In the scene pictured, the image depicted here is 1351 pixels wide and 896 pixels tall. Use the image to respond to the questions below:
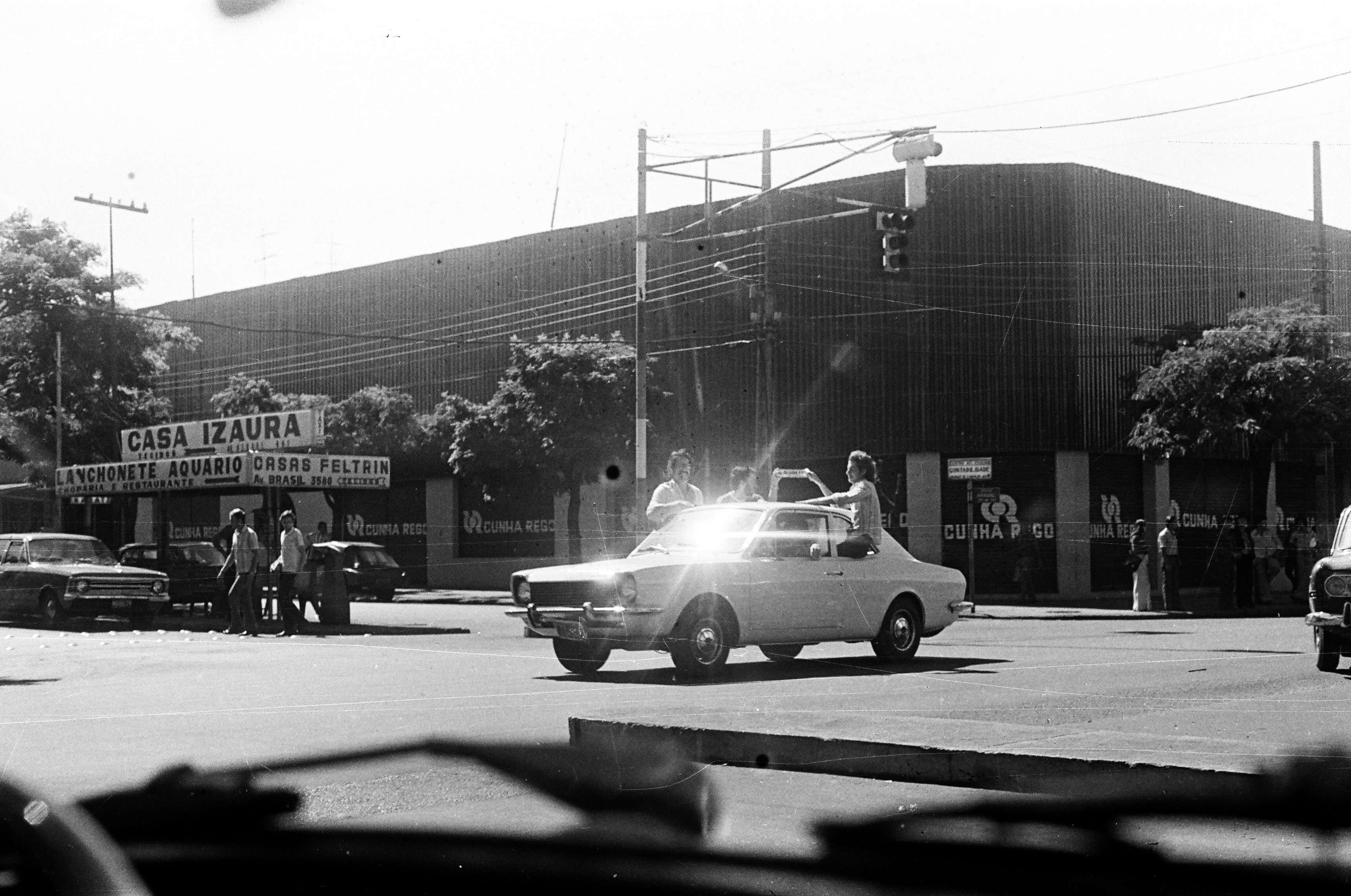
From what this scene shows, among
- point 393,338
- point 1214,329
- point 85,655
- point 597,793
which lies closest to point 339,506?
point 393,338

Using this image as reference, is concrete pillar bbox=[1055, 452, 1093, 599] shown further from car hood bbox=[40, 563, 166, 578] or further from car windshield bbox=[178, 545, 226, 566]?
car hood bbox=[40, 563, 166, 578]

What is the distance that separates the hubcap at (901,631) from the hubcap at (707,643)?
2.17m

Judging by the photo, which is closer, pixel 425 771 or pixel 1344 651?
pixel 425 771

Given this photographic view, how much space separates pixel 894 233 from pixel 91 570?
13.2m

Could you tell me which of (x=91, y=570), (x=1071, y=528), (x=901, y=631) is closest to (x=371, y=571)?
(x=91, y=570)

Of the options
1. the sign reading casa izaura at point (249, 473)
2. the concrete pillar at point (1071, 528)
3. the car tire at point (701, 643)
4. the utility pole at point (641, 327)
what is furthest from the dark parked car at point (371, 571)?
the car tire at point (701, 643)

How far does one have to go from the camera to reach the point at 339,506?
162 feet

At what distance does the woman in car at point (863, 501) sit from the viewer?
14.0m

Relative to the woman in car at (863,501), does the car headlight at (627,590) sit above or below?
below

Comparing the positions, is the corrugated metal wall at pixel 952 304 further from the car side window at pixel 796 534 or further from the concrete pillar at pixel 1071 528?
the car side window at pixel 796 534

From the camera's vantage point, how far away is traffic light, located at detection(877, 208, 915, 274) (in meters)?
21.8

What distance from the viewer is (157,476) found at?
28.8 metres

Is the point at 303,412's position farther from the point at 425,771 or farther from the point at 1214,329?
the point at 425,771

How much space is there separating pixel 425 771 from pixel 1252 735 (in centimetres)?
410
